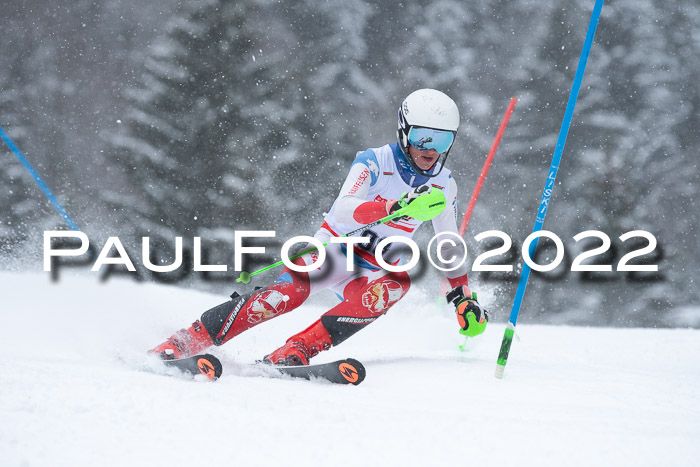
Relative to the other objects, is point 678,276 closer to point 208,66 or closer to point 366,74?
point 366,74

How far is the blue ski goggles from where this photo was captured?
3.06 m

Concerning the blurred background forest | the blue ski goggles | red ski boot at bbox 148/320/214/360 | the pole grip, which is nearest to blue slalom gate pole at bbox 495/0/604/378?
the pole grip

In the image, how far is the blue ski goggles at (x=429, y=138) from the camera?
3.06 metres

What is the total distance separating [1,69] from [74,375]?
1269cm

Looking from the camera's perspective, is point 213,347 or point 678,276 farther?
point 678,276

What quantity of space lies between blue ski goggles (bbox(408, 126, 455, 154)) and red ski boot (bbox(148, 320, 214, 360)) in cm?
149

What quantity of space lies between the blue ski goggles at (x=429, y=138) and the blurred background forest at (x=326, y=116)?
24.9ft

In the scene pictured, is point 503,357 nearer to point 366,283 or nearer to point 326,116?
point 366,283

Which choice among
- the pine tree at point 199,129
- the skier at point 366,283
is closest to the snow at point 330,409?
the skier at point 366,283

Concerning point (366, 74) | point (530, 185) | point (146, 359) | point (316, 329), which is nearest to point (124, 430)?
point (146, 359)

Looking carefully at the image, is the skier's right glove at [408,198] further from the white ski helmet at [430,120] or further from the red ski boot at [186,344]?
the red ski boot at [186,344]

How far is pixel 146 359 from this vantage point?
9.39 feet

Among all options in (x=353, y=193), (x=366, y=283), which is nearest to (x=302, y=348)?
(x=366, y=283)

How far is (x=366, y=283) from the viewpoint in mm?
3385
